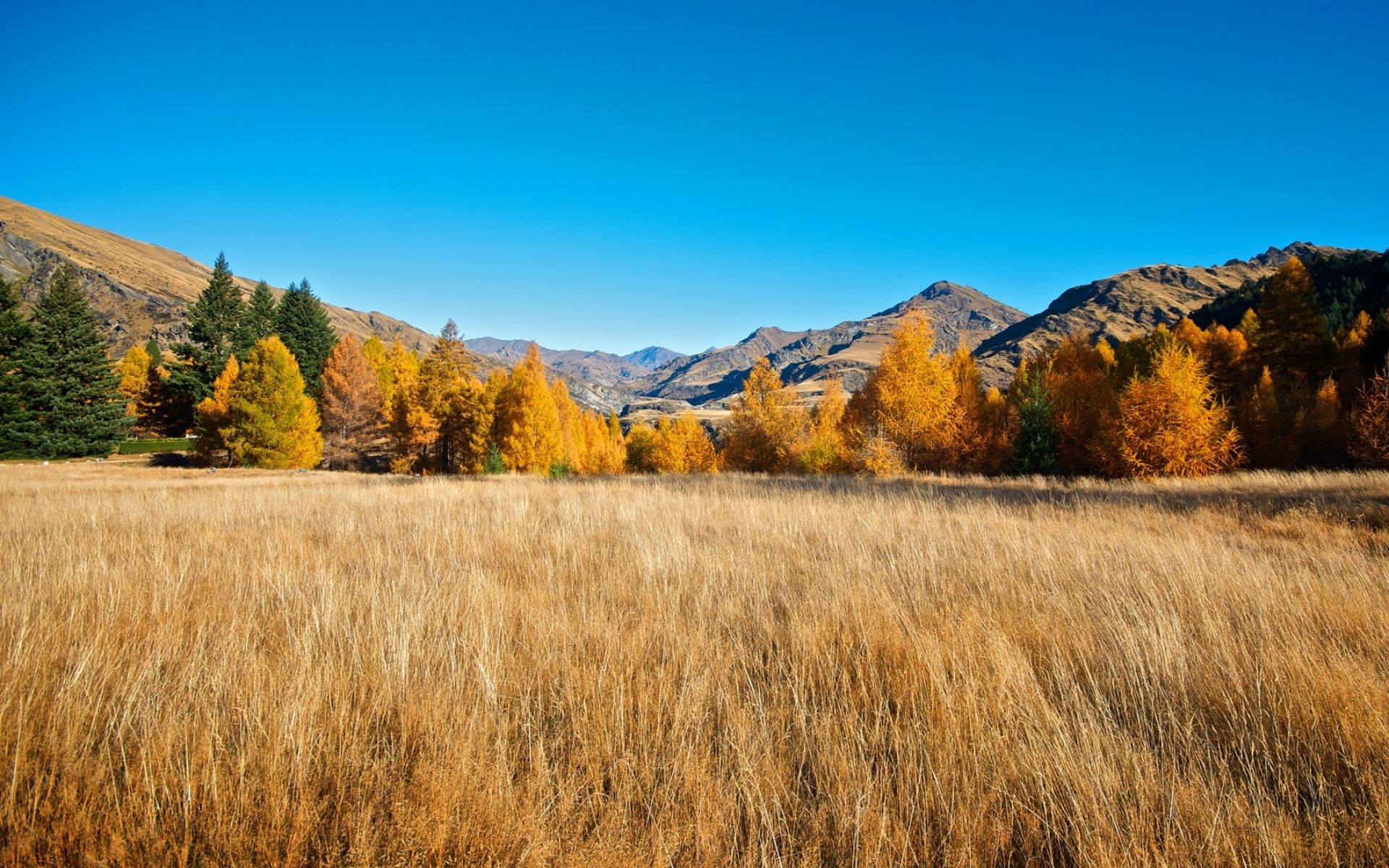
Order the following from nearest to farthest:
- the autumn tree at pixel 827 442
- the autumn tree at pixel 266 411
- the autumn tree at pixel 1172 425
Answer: the autumn tree at pixel 1172 425 < the autumn tree at pixel 827 442 < the autumn tree at pixel 266 411

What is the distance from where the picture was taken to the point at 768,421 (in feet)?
99.3

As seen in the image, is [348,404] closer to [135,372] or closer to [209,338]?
[209,338]

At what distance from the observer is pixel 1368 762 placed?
2061 millimetres

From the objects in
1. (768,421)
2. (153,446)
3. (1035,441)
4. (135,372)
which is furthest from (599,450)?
(135,372)

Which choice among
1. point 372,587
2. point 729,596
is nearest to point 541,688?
point 729,596

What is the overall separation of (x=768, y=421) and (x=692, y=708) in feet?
92.9

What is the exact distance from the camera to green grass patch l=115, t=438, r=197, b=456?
126ft

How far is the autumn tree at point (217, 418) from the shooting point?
110 feet

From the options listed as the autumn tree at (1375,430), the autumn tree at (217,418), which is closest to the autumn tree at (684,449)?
the autumn tree at (217,418)

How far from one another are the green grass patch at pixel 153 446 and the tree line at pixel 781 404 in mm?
2191

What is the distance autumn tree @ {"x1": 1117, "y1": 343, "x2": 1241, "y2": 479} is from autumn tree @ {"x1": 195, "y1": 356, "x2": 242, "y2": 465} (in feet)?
158

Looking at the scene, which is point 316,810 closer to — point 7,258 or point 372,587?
point 372,587

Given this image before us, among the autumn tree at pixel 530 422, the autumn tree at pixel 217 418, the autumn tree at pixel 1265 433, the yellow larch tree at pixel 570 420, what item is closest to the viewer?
the autumn tree at pixel 1265 433

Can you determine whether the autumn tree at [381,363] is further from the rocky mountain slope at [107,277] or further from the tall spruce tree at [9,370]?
the rocky mountain slope at [107,277]
